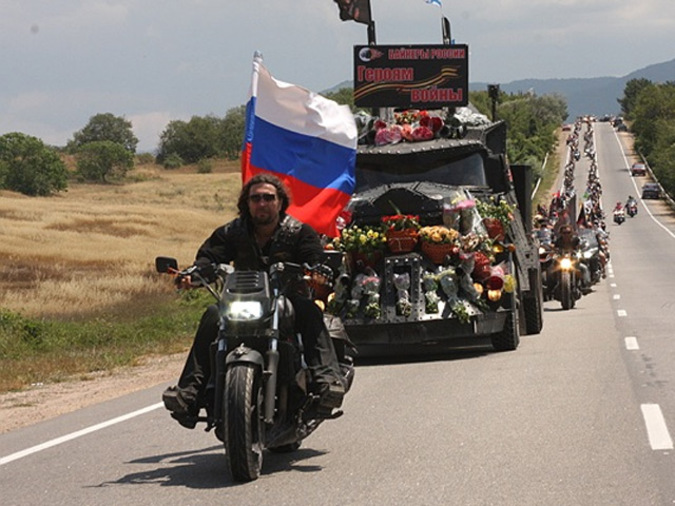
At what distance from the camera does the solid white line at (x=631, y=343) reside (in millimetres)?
16839

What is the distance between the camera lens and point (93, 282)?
40125mm

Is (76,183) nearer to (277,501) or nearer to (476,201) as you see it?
(476,201)

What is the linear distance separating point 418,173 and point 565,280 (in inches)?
340

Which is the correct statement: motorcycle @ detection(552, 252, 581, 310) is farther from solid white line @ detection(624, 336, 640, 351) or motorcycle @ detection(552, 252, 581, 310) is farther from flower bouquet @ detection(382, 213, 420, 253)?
flower bouquet @ detection(382, 213, 420, 253)

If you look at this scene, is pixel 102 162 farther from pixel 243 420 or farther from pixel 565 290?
pixel 243 420

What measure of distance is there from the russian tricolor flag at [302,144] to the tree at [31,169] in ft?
324

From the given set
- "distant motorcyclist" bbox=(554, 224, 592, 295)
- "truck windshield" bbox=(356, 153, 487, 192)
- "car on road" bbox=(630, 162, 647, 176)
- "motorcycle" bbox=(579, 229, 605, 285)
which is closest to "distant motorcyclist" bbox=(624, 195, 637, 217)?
"car on road" bbox=(630, 162, 647, 176)

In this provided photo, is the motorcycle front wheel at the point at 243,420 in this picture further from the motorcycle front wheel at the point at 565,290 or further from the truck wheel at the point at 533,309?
the motorcycle front wheel at the point at 565,290

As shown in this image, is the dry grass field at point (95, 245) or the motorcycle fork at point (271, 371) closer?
the motorcycle fork at point (271, 371)

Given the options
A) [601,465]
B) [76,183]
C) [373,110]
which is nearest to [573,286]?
[373,110]

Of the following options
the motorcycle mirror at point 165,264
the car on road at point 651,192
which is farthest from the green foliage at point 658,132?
the motorcycle mirror at point 165,264

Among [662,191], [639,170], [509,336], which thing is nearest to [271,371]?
[509,336]

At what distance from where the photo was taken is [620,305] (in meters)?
26.3

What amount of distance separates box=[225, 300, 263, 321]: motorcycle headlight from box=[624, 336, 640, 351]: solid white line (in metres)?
9.48
